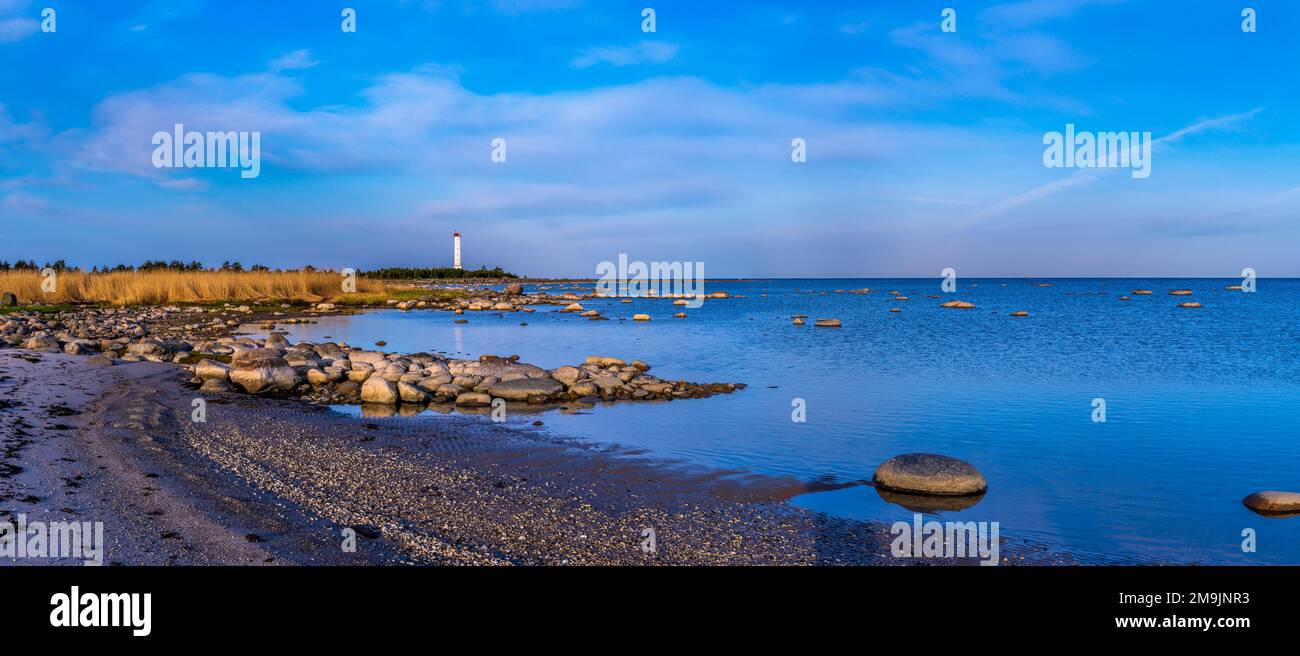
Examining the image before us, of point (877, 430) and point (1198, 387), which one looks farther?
point (1198, 387)

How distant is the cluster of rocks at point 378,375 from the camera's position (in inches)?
754

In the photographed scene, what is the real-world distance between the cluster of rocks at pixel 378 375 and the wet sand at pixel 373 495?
322 cm

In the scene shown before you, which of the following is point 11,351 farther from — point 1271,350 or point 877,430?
point 1271,350

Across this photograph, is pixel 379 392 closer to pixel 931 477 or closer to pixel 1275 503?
pixel 931 477

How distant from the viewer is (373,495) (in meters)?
10.2

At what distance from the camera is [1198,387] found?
23.7 metres

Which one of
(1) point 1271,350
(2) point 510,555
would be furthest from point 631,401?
(1) point 1271,350

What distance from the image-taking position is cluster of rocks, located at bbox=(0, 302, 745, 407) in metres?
19.2

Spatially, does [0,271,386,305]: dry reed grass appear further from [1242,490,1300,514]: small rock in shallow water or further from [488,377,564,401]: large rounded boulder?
[1242,490,1300,514]: small rock in shallow water

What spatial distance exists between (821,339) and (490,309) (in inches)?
1437

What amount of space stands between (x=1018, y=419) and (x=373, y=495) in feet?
49.1

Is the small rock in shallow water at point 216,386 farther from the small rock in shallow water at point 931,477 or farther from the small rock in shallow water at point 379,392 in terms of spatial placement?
the small rock in shallow water at point 931,477

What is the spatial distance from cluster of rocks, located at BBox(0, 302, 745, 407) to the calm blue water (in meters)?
1.81

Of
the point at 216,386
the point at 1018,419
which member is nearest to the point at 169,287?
the point at 216,386
